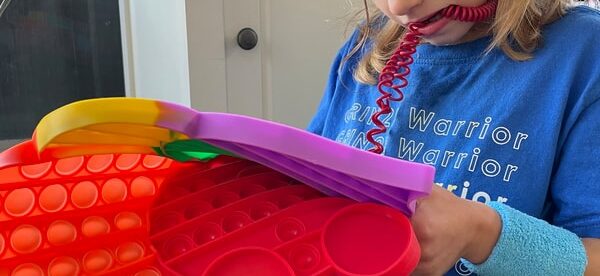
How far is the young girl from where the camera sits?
47cm

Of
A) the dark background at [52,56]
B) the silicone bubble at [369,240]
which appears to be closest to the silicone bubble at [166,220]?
the silicone bubble at [369,240]

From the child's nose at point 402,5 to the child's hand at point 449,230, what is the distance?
19cm

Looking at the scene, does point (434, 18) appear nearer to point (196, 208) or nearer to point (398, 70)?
point (398, 70)

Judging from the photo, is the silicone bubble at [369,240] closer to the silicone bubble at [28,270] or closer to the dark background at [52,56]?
the silicone bubble at [28,270]

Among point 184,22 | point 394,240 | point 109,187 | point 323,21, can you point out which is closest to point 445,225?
point 394,240

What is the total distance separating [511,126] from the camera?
22.4 inches

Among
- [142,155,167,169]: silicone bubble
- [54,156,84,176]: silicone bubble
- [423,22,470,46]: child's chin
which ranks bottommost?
[142,155,167,169]: silicone bubble

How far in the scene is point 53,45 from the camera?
150cm

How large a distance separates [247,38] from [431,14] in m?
1.00

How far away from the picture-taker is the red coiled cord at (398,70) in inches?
22.5

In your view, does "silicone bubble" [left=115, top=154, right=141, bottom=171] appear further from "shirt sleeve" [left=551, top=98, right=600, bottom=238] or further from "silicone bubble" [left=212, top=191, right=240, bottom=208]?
"shirt sleeve" [left=551, top=98, right=600, bottom=238]

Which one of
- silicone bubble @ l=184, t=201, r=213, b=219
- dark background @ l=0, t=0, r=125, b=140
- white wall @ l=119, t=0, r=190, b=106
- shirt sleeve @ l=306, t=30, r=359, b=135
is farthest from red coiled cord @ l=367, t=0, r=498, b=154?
dark background @ l=0, t=0, r=125, b=140

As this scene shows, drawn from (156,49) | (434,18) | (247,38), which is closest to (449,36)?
(434,18)

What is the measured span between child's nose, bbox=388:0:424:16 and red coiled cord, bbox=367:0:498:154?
0.11 feet
